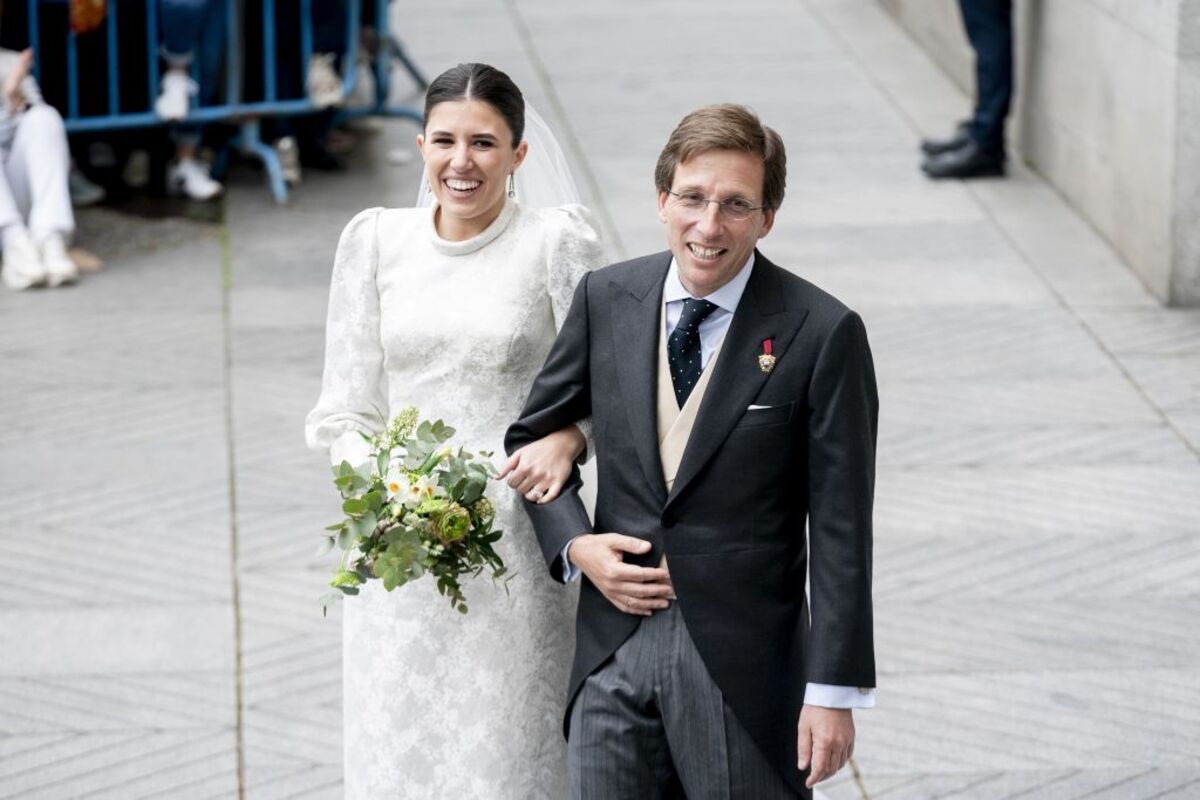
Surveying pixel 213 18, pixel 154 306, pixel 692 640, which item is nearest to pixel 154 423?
pixel 154 306

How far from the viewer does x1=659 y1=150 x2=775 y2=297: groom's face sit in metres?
3.65

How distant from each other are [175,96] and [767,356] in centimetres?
764

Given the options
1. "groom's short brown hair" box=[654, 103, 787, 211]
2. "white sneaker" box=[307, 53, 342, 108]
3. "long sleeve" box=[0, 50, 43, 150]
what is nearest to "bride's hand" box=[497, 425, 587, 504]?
"groom's short brown hair" box=[654, 103, 787, 211]

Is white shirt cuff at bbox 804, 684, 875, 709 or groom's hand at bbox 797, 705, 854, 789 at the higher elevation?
white shirt cuff at bbox 804, 684, 875, 709

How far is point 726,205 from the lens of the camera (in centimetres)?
366

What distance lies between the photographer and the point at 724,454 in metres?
3.71

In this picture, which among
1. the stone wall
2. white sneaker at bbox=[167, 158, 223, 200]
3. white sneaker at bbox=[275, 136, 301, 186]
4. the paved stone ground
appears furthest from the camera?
white sneaker at bbox=[275, 136, 301, 186]

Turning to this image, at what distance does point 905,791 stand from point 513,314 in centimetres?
210

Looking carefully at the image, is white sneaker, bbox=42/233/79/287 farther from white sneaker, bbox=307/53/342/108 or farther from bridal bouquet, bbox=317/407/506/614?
bridal bouquet, bbox=317/407/506/614

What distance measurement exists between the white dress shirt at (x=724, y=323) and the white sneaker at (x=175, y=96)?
7.32 m

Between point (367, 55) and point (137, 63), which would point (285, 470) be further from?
point (367, 55)

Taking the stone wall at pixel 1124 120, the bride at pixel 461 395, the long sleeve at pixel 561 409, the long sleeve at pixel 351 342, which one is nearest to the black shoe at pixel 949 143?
the stone wall at pixel 1124 120

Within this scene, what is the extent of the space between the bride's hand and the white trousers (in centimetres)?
623

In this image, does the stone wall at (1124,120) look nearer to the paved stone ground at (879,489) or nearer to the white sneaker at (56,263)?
the paved stone ground at (879,489)
